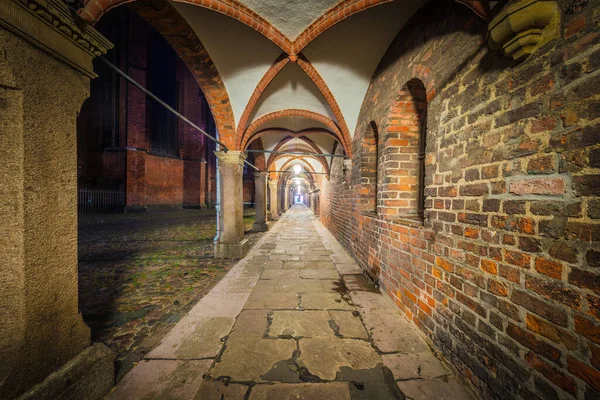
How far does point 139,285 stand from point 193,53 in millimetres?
3887

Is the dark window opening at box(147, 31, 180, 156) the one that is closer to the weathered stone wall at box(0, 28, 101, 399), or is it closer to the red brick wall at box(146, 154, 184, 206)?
the red brick wall at box(146, 154, 184, 206)

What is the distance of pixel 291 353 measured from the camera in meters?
1.91

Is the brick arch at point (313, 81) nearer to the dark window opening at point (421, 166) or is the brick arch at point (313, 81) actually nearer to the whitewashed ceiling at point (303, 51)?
the whitewashed ceiling at point (303, 51)

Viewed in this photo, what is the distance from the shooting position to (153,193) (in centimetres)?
1278

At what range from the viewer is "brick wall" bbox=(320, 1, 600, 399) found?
41.6 inches

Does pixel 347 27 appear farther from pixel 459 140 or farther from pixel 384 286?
pixel 384 286

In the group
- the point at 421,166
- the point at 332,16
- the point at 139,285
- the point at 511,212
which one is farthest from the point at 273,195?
the point at 511,212

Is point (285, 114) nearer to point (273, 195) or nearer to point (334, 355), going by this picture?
point (334, 355)

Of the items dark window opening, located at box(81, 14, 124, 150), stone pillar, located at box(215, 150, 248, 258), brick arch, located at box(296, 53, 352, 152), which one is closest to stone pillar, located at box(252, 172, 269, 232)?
stone pillar, located at box(215, 150, 248, 258)

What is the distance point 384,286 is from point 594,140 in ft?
8.22

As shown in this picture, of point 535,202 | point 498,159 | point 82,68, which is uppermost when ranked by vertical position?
point 82,68

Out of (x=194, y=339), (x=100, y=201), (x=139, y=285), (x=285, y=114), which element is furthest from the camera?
(x=100, y=201)

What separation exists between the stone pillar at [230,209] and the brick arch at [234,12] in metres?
2.48

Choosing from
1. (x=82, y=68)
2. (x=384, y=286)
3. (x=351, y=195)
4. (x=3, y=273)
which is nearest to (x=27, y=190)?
(x=3, y=273)
